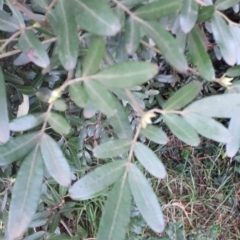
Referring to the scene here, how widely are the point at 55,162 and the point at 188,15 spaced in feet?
0.98

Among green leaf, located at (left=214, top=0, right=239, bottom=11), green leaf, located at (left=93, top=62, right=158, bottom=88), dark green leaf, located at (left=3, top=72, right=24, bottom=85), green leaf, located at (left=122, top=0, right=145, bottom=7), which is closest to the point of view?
green leaf, located at (left=93, top=62, right=158, bottom=88)

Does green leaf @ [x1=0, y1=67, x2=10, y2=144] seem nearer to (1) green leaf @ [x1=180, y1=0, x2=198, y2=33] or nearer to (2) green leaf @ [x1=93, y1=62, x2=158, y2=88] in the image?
(2) green leaf @ [x1=93, y1=62, x2=158, y2=88]

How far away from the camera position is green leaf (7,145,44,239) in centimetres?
55

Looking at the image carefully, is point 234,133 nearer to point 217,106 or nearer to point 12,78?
point 217,106

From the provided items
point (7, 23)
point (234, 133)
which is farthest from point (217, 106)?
point (7, 23)

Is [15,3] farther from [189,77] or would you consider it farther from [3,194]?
[189,77]

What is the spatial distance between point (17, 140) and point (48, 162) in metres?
0.05

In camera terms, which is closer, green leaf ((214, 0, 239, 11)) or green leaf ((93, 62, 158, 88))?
green leaf ((93, 62, 158, 88))

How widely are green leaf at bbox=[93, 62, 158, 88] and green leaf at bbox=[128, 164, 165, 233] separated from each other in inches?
5.4

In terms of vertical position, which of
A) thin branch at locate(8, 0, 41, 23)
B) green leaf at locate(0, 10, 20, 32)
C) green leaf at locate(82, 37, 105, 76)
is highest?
thin branch at locate(8, 0, 41, 23)

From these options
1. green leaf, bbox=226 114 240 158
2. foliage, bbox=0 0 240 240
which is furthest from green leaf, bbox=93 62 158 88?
green leaf, bbox=226 114 240 158

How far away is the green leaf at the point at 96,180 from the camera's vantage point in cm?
58

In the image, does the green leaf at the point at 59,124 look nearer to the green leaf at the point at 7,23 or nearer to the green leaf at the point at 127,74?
the green leaf at the point at 127,74

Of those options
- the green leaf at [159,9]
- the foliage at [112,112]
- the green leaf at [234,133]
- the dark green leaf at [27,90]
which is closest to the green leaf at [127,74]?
the foliage at [112,112]
